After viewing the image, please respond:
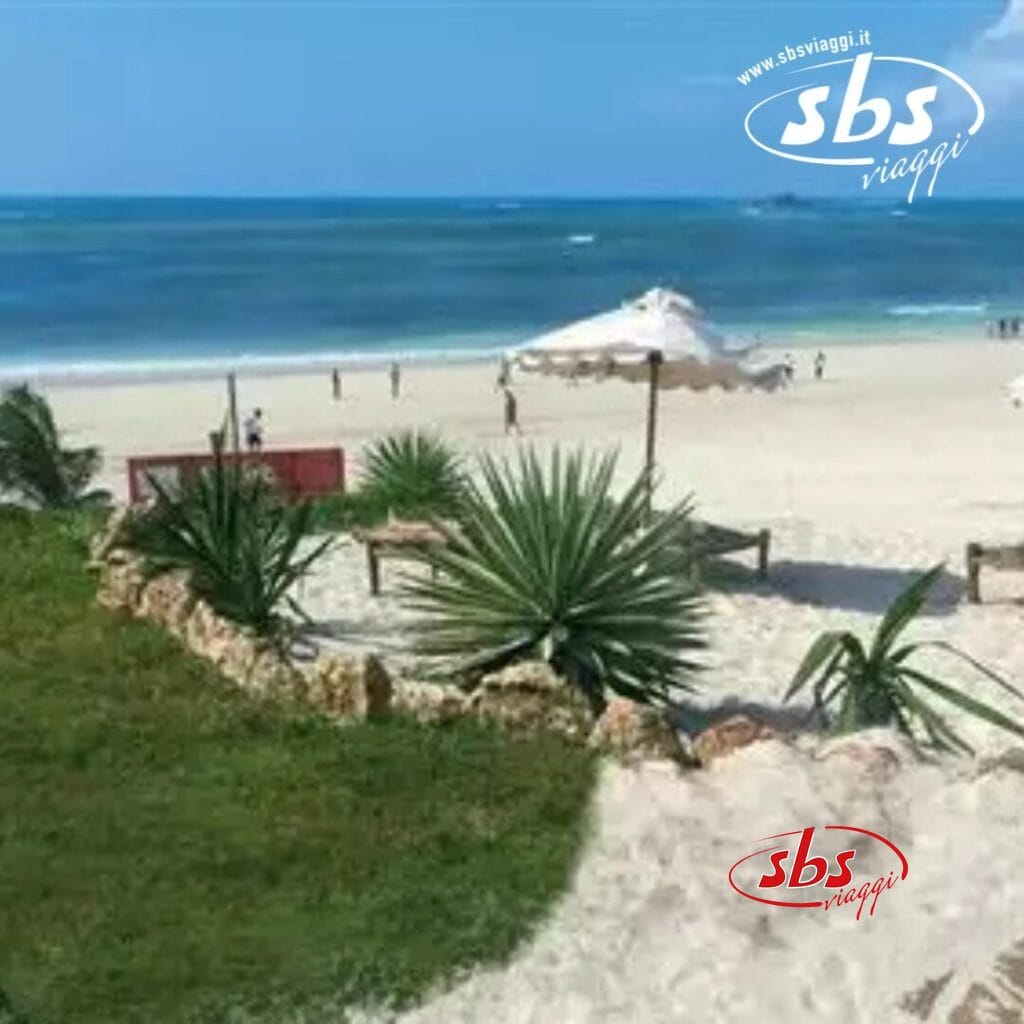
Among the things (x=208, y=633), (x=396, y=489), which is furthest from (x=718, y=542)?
(x=208, y=633)

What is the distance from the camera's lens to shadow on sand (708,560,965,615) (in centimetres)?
1382

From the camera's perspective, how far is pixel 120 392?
1522 inches

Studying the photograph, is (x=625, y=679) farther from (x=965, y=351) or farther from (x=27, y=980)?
(x=965, y=351)

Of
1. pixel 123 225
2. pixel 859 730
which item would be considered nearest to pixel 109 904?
pixel 859 730

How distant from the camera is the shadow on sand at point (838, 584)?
1382 centimetres

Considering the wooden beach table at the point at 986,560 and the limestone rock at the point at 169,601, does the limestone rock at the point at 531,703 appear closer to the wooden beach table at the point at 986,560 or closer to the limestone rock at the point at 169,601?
the limestone rock at the point at 169,601

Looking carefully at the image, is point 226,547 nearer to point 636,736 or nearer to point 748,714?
point 748,714

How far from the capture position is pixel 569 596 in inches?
341

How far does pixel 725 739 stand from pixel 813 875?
46.3 inches

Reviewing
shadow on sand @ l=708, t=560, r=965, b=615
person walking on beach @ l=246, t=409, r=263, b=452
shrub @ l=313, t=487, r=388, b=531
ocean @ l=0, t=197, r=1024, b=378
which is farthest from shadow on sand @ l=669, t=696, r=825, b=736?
ocean @ l=0, t=197, r=1024, b=378

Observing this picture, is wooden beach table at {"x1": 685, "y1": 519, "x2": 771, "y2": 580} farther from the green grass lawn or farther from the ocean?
the ocean

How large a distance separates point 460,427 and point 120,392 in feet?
31.7

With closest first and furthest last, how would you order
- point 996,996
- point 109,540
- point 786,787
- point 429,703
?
point 996,996
point 786,787
point 429,703
point 109,540

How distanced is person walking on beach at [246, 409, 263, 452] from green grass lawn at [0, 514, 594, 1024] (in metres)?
17.9
